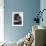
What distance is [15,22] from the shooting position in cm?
530

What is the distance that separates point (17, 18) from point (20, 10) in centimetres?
34

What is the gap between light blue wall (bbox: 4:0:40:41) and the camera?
5.20 meters

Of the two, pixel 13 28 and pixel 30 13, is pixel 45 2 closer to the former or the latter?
pixel 30 13

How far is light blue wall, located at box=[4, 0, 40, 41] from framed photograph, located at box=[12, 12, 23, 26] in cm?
12

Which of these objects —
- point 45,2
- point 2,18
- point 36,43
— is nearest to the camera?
point 36,43

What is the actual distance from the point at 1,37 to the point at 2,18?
2.47 feet

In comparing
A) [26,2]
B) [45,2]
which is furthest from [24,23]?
[45,2]

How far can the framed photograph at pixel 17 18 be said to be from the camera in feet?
17.3

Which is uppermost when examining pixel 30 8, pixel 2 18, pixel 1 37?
pixel 30 8

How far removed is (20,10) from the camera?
5254mm

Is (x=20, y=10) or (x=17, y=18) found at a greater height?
(x=20, y=10)

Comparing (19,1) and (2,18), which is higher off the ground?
(19,1)

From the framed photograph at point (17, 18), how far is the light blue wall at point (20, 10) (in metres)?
0.12

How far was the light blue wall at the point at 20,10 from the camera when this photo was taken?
17.1 feet
